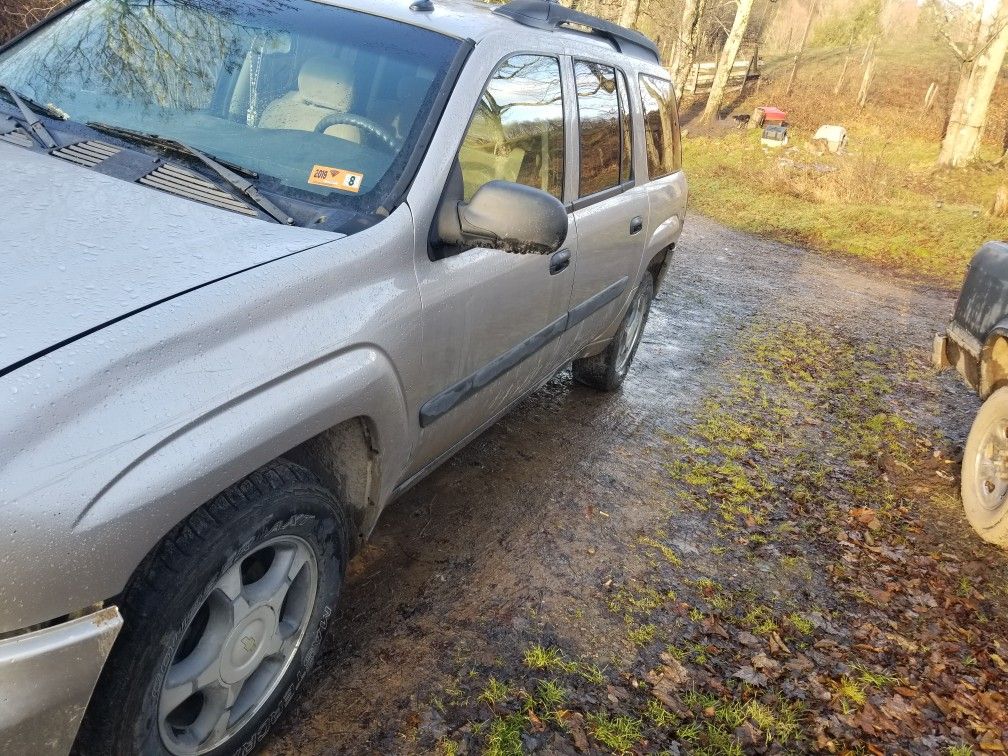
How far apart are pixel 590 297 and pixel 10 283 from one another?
8.85 feet

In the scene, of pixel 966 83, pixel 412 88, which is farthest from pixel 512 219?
pixel 966 83

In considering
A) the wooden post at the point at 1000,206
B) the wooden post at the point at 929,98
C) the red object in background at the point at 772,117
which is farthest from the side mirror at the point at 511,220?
the wooden post at the point at 929,98

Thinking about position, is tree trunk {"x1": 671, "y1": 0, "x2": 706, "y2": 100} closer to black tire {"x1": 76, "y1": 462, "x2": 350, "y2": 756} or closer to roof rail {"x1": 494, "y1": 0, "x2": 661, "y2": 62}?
roof rail {"x1": 494, "y1": 0, "x2": 661, "y2": 62}

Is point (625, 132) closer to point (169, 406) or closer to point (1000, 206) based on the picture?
point (169, 406)

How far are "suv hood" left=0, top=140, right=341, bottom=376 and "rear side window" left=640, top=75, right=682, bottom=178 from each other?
2913 millimetres

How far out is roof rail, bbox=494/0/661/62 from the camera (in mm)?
3252

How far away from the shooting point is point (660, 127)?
483 cm

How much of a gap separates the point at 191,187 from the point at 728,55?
25126mm

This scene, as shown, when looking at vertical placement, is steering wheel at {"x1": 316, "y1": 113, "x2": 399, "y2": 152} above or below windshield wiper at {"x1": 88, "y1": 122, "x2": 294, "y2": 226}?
above

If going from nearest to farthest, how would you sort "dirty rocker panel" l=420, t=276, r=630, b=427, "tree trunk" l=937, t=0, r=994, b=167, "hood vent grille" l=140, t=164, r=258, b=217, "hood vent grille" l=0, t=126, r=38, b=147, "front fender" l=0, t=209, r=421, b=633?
1. "front fender" l=0, t=209, r=421, b=633
2. "hood vent grille" l=140, t=164, r=258, b=217
3. "hood vent grille" l=0, t=126, r=38, b=147
4. "dirty rocker panel" l=420, t=276, r=630, b=427
5. "tree trunk" l=937, t=0, r=994, b=167

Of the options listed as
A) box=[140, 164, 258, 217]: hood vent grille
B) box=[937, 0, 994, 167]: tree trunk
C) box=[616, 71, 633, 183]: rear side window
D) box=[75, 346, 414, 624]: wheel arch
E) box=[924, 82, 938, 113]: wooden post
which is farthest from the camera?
box=[924, 82, 938, 113]: wooden post

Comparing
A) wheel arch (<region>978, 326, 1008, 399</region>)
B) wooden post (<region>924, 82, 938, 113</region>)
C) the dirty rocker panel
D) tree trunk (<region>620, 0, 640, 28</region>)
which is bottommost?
wheel arch (<region>978, 326, 1008, 399</region>)

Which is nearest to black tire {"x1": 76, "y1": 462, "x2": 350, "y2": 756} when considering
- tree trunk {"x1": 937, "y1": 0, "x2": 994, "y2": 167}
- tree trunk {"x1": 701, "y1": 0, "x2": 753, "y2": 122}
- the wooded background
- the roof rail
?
the roof rail

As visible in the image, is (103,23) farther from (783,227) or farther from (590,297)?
(783,227)
